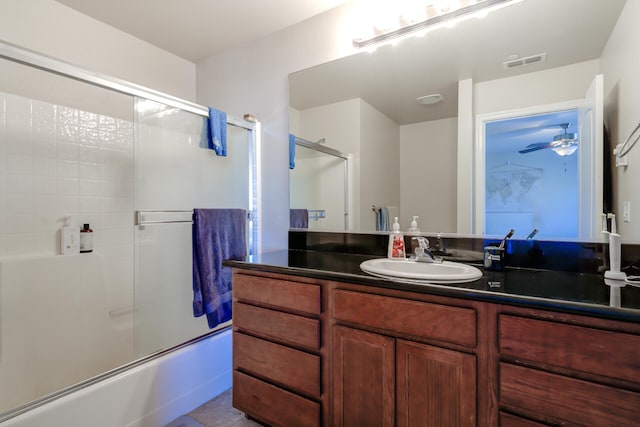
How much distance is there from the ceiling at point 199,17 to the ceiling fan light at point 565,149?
141 centimetres

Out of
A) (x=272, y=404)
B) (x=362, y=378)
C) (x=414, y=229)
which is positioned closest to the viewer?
(x=362, y=378)

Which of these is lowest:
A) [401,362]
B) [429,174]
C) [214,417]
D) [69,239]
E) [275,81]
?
[214,417]

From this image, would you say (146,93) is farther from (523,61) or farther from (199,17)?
(523,61)

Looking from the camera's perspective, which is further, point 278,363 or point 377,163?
point 377,163

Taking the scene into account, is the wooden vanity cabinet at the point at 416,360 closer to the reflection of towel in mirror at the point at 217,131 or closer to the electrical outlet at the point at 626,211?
the electrical outlet at the point at 626,211

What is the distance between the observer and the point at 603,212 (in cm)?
125

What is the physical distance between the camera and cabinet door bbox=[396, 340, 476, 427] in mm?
988

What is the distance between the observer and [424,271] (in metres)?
1.38

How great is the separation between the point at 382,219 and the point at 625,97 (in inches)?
43.4

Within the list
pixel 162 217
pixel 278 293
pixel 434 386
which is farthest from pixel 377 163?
pixel 162 217

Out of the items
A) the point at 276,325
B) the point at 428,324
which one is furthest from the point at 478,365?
the point at 276,325

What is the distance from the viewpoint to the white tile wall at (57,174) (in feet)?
5.65

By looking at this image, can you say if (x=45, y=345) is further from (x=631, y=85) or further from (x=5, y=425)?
(x=631, y=85)

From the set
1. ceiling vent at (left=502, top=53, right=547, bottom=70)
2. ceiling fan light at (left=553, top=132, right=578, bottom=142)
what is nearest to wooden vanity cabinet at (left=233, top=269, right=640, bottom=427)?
ceiling fan light at (left=553, top=132, right=578, bottom=142)
